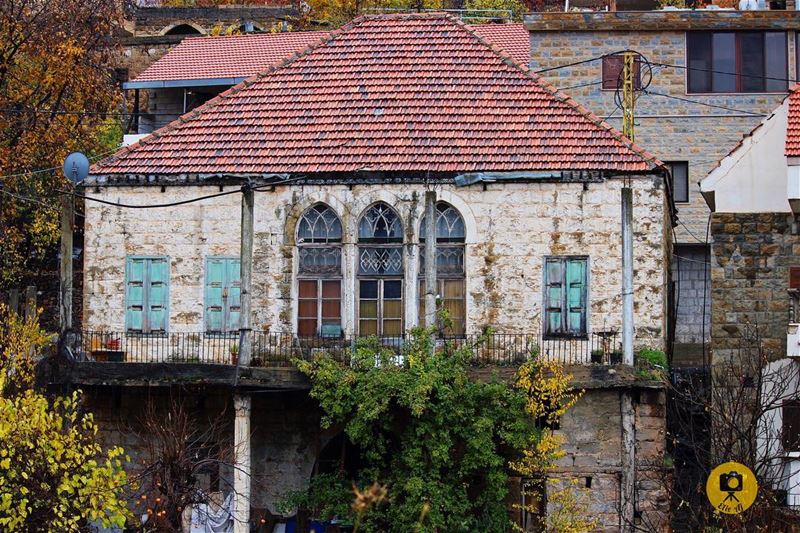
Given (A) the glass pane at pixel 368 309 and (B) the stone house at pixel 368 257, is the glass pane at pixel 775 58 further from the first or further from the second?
(A) the glass pane at pixel 368 309

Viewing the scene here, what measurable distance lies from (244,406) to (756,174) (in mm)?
10898

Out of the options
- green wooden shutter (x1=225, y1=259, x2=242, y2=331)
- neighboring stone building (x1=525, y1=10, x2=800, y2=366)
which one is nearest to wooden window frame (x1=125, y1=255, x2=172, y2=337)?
green wooden shutter (x1=225, y1=259, x2=242, y2=331)

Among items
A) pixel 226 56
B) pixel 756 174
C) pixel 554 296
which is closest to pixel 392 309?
pixel 554 296

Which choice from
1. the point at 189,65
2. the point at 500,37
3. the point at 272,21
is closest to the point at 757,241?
the point at 500,37

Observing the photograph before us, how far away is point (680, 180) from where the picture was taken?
3778cm

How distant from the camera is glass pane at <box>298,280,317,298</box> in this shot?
93.2 feet

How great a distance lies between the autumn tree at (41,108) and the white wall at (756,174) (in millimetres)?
16609

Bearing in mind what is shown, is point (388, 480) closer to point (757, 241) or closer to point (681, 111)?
point (757, 241)

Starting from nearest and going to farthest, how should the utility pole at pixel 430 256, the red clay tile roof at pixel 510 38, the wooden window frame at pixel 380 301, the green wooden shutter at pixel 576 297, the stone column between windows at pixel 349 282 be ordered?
the utility pole at pixel 430 256 < the green wooden shutter at pixel 576 297 < the stone column between windows at pixel 349 282 < the wooden window frame at pixel 380 301 < the red clay tile roof at pixel 510 38

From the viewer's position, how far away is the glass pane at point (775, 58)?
123 ft

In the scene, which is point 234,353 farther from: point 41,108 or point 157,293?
point 41,108

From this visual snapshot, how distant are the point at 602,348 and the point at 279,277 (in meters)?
6.10

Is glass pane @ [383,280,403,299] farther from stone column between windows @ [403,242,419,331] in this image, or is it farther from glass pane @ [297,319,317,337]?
glass pane @ [297,319,317,337]

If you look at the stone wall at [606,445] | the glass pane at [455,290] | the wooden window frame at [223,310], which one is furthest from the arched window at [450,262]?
the wooden window frame at [223,310]
